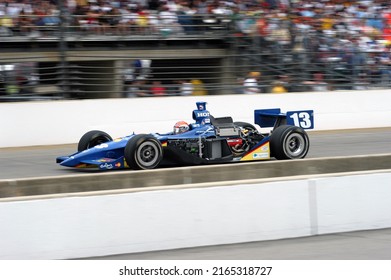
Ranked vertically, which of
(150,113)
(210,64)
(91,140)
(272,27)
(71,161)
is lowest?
(71,161)

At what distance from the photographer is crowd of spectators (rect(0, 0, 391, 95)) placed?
59.5ft

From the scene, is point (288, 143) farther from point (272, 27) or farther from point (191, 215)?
point (272, 27)

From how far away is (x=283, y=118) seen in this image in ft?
40.2

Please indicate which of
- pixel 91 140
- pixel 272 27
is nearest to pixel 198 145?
pixel 91 140

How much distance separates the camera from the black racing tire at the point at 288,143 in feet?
37.8

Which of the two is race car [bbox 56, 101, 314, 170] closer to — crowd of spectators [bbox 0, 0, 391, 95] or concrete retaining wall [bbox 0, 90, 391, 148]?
concrete retaining wall [bbox 0, 90, 391, 148]

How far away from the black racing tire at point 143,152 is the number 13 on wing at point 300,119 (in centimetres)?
237

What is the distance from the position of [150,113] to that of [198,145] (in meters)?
5.19

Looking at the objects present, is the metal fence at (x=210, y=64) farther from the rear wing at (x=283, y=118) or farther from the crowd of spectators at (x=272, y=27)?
the rear wing at (x=283, y=118)

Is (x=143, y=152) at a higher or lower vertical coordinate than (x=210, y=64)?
lower

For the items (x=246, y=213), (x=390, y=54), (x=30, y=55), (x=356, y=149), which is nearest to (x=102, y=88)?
(x=30, y=55)

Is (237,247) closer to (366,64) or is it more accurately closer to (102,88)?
(102,88)
